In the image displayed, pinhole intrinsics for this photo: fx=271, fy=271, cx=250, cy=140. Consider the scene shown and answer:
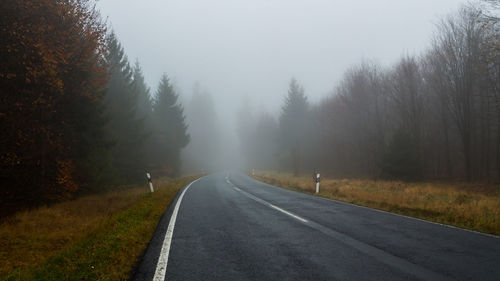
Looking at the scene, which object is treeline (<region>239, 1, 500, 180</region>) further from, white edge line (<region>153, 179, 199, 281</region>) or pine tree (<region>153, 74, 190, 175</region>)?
pine tree (<region>153, 74, 190, 175</region>)

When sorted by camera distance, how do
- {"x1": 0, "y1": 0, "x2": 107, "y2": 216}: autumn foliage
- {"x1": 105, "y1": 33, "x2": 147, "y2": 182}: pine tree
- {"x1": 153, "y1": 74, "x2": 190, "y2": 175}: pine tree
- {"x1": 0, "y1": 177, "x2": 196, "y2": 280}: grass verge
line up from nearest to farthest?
{"x1": 0, "y1": 177, "x2": 196, "y2": 280}: grass verge → {"x1": 0, "y1": 0, "x2": 107, "y2": 216}: autumn foliage → {"x1": 105, "y1": 33, "x2": 147, "y2": 182}: pine tree → {"x1": 153, "y1": 74, "x2": 190, "y2": 175}: pine tree

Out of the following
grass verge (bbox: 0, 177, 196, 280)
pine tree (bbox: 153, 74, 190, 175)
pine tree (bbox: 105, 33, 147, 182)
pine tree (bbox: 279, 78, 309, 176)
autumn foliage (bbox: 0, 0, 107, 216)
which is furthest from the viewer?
pine tree (bbox: 279, 78, 309, 176)

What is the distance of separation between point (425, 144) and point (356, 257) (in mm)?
28738

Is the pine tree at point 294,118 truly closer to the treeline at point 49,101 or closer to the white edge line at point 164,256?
the treeline at point 49,101

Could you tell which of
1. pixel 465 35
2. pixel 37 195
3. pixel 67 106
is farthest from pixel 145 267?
pixel 465 35

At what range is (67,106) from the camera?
1136 centimetres

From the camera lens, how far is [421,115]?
2762cm

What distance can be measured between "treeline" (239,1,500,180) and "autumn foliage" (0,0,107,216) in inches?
644

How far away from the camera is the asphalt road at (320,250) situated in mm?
3611

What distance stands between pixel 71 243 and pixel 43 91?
6.09 meters

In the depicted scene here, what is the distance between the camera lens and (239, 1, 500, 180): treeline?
67.6ft

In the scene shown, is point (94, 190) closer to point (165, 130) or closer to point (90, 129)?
point (90, 129)

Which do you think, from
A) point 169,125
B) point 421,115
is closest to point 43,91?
point 169,125

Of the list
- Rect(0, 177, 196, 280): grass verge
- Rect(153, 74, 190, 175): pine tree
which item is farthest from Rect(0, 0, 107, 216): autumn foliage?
Rect(153, 74, 190, 175): pine tree
